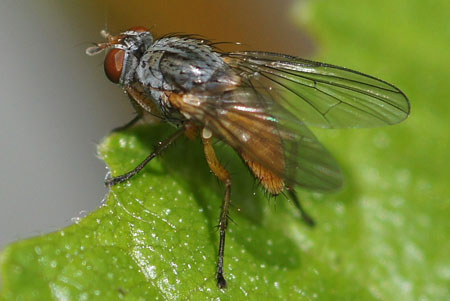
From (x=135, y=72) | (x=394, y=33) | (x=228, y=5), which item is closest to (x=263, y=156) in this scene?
(x=135, y=72)

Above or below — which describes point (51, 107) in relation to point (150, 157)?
above

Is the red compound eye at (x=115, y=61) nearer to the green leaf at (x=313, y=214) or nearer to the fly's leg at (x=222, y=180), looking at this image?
the green leaf at (x=313, y=214)

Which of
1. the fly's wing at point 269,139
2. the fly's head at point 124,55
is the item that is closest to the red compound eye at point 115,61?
the fly's head at point 124,55

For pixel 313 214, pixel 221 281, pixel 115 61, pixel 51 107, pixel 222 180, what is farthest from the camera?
pixel 51 107

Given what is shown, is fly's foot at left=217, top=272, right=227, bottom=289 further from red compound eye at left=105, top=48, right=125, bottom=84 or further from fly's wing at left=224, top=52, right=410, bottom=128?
red compound eye at left=105, top=48, right=125, bottom=84

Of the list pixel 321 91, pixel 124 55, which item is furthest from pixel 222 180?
pixel 124 55

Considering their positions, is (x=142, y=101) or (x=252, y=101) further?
(x=142, y=101)

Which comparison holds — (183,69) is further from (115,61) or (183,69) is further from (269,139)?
(269,139)

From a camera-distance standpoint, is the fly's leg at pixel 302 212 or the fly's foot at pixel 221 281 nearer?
the fly's foot at pixel 221 281
